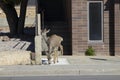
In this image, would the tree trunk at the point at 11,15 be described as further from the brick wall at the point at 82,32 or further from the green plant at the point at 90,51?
the green plant at the point at 90,51

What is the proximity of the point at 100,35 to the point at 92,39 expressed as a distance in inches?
15.7

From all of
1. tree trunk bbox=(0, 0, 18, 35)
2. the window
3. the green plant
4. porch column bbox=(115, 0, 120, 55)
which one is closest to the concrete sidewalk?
the green plant

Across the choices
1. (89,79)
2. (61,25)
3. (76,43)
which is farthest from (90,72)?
(61,25)

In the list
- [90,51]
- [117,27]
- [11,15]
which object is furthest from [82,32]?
[11,15]

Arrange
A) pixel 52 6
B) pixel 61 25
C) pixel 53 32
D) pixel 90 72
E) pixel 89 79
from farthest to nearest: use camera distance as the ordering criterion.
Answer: pixel 52 6
pixel 61 25
pixel 53 32
pixel 90 72
pixel 89 79

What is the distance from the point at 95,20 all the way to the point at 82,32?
→ 800mm

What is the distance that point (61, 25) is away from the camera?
79.5 ft

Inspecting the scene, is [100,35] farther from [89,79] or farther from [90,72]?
[89,79]

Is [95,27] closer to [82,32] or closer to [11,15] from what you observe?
[82,32]

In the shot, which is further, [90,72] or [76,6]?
[76,6]

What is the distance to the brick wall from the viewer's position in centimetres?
1978

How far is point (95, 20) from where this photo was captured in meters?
20.0

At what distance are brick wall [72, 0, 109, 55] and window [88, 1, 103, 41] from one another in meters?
0.19

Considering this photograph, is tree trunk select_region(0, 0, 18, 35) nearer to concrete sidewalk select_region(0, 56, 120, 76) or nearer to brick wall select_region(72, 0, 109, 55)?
brick wall select_region(72, 0, 109, 55)
